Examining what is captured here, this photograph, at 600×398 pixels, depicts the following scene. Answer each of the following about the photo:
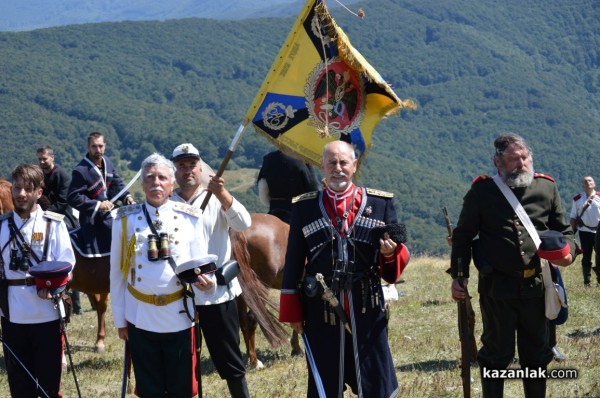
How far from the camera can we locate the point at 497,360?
22.1 feet

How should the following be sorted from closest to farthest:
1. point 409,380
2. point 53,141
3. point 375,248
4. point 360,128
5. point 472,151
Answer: point 375,248 → point 360,128 → point 409,380 → point 53,141 → point 472,151

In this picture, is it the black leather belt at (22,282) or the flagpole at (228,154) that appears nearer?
the flagpole at (228,154)

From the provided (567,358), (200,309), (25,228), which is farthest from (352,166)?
(567,358)

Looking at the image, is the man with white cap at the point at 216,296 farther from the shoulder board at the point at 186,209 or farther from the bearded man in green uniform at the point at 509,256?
the bearded man in green uniform at the point at 509,256

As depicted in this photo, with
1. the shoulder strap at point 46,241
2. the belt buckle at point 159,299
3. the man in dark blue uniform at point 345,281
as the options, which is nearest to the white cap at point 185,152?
the shoulder strap at point 46,241

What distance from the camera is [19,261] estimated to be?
660cm

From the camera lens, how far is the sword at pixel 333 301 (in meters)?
5.75

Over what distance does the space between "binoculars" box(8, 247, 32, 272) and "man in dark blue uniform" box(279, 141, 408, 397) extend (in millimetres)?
1844

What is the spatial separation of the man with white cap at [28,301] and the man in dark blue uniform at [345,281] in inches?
67.1

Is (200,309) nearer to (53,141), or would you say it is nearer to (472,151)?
(53,141)

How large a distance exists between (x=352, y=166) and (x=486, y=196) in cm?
122

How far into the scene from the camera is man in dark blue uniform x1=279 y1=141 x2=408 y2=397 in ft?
19.2

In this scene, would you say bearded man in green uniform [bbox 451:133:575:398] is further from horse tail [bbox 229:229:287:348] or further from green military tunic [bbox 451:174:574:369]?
horse tail [bbox 229:229:287:348]

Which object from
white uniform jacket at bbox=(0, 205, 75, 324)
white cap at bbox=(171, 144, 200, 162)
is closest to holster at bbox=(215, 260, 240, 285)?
white cap at bbox=(171, 144, 200, 162)
